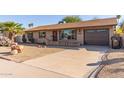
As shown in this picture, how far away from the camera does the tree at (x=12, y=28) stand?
8109mm

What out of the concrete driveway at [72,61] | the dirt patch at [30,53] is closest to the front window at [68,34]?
the dirt patch at [30,53]

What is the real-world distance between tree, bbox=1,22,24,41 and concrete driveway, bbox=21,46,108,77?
1375mm

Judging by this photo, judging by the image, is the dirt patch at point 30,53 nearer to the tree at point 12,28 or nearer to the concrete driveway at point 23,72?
the concrete driveway at point 23,72

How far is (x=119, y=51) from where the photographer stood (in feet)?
28.7

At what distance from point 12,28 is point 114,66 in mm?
4207

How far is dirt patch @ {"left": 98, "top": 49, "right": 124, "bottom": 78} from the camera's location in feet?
21.6

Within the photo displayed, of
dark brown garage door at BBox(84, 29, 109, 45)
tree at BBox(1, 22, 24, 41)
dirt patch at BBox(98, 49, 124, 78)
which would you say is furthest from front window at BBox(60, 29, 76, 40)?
dirt patch at BBox(98, 49, 124, 78)

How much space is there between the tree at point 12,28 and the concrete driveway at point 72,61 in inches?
54.2

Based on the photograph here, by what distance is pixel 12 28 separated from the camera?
8.09 m

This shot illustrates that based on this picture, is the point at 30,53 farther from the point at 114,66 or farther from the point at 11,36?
the point at 114,66
